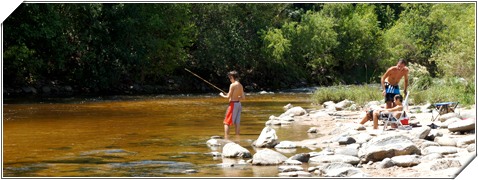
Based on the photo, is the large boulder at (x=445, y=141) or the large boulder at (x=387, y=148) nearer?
the large boulder at (x=387, y=148)

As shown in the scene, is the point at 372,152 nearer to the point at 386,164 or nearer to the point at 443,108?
the point at 386,164

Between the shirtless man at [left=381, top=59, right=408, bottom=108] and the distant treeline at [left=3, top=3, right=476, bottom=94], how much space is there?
7794 millimetres

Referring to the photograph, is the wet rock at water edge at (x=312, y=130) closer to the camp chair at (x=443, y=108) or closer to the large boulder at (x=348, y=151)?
the camp chair at (x=443, y=108)

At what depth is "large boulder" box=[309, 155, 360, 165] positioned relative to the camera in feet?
32.2

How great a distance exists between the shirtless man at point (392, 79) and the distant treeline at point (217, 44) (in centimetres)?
779

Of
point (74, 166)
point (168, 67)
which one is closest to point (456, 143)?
point (74, 166)

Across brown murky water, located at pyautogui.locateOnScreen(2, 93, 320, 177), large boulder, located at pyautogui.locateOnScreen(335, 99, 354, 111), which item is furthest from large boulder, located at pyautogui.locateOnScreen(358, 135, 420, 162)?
large boulder, located at pyautogui.locateOnScreen(335, 99, 354, 111)

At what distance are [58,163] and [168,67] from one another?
2866cm

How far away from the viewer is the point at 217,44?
41.6 meters

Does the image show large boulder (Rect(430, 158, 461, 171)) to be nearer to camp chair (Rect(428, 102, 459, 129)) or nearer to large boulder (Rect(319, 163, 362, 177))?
large boulder (Rect(319, 163, 362, 177))

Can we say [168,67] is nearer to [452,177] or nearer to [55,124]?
[55,124]

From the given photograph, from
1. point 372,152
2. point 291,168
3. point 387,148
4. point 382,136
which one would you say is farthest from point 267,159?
point 382,136

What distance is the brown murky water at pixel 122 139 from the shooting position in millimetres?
9695

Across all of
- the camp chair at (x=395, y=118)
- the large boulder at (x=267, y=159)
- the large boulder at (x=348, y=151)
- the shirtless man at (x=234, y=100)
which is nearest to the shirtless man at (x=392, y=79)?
the camp chair at (x=395, y=118)
